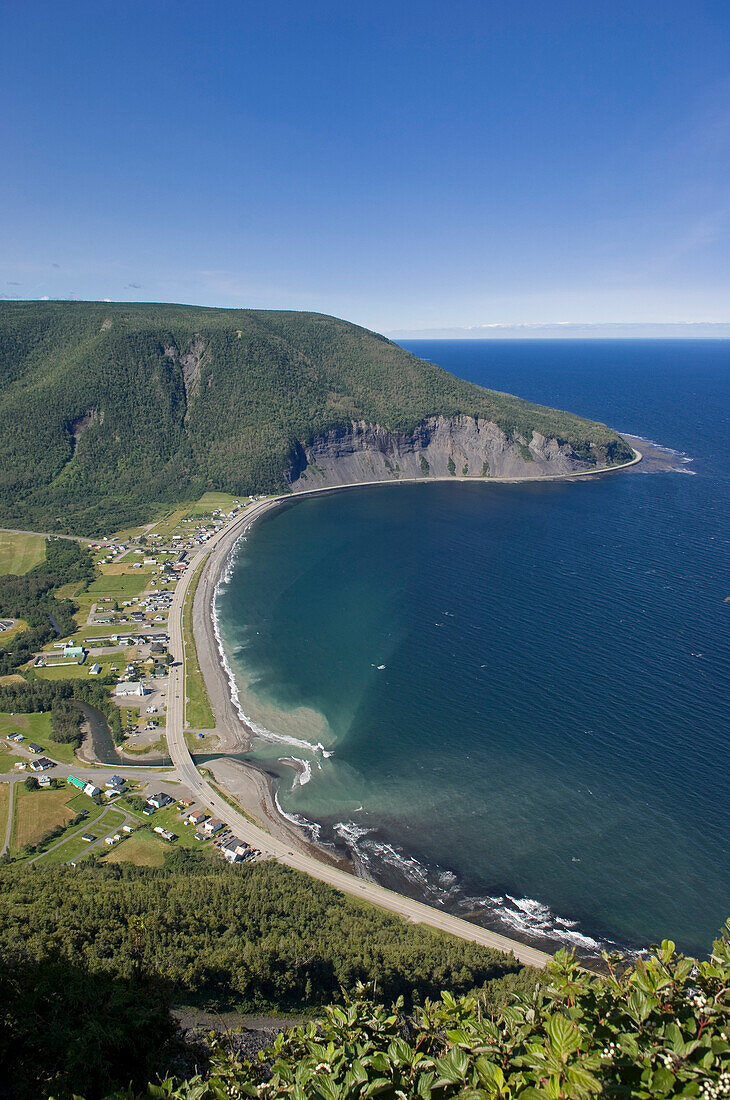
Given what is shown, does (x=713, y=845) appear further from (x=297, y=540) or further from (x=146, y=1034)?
(x=297, y=540)

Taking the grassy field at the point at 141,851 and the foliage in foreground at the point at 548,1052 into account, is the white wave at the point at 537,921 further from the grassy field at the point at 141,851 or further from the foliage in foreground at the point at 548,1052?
the foliage in foreground at the point at 548,1052

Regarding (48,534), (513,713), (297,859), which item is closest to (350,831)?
(297,859)

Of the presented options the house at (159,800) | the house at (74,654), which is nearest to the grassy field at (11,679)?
the house at (74,654)

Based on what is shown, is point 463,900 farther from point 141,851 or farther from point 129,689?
point 129,689

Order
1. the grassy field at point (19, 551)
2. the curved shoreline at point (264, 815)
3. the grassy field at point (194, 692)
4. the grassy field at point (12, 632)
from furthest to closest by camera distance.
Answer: the grassy field at point (19, 551) → the grassy field at point (12, 632) → the grassy field at point (194, 692) → the curved shoreline at point (264, 815)

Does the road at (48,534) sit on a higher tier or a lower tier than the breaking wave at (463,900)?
higher

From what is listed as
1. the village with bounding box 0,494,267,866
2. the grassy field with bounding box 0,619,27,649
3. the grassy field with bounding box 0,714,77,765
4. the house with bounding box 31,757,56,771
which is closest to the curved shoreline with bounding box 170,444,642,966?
the village with bounding box 0,494,267,866
